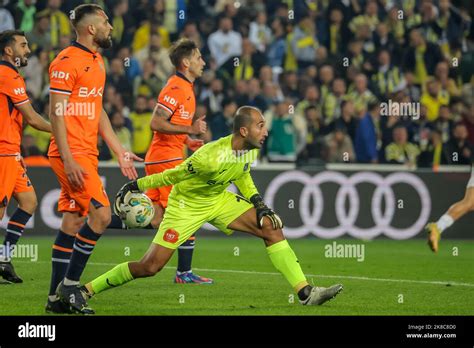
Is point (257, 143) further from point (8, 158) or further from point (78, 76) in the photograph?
point (8, 158)

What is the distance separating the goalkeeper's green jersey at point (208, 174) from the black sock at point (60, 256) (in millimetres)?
726

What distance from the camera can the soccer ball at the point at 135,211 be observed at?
27.4 ft

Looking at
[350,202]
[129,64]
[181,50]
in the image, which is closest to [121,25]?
[129,64]

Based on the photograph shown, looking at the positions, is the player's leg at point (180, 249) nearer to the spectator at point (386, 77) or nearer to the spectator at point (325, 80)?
the spectator at point (325, 80)

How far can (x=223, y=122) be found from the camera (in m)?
16.5

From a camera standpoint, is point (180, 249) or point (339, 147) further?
point (339, 147)

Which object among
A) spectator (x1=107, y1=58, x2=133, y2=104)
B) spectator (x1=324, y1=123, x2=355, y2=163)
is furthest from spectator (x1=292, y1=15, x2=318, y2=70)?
spectator (x1=107, y1=58, x2=133, y2=104)

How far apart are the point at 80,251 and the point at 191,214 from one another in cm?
102

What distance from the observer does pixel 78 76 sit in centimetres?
816

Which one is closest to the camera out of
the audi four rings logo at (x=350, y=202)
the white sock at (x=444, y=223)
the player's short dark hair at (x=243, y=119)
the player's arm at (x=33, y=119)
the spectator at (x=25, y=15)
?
the player's short dark hair at (x=243, y=119)

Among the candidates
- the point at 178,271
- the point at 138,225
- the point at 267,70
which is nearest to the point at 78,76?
the point at 138,225

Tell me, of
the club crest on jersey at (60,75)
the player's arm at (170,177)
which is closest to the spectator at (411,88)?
the player's arm at (170,177)

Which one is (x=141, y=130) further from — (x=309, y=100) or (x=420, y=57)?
(x=420, y=57)
